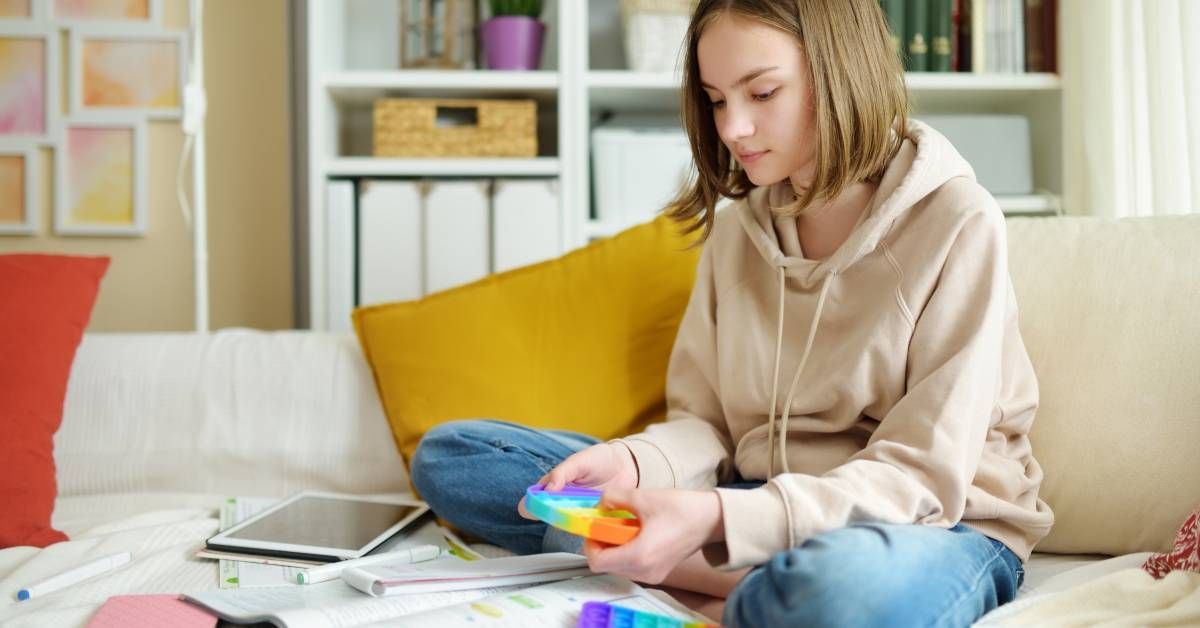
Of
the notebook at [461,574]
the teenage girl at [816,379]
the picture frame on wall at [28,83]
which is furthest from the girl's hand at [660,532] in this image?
the picture frame on wall at [28,83]

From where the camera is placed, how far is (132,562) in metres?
1.02

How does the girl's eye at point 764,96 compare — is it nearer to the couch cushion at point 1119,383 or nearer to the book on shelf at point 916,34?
the couch cushion at point 1119,383

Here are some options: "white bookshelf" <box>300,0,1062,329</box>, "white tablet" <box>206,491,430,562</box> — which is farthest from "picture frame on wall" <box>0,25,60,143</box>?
"white tablet" <box>206,491,430,562</box>

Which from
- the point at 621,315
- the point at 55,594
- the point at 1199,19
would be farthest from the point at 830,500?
the point at 1199,19

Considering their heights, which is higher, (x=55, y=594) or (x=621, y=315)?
(x=621, y=315)

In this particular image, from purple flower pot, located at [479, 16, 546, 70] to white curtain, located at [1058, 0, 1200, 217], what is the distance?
0.88 meters

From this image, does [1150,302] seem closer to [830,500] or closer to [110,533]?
[830,500]

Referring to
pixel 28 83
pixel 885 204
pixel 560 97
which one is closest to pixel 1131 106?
pixel 885 204

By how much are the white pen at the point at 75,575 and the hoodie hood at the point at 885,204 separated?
0.72 meters

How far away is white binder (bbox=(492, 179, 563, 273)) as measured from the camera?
5.65 ft

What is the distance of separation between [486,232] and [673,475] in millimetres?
837

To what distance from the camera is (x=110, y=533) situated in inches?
43.8

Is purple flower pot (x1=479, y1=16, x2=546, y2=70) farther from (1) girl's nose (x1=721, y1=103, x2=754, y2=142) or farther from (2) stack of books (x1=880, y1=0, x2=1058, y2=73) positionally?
(1) girl's nose (x1=721, y1=103, x2=754, y2=142)

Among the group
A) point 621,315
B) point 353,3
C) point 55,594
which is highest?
point 353,3
